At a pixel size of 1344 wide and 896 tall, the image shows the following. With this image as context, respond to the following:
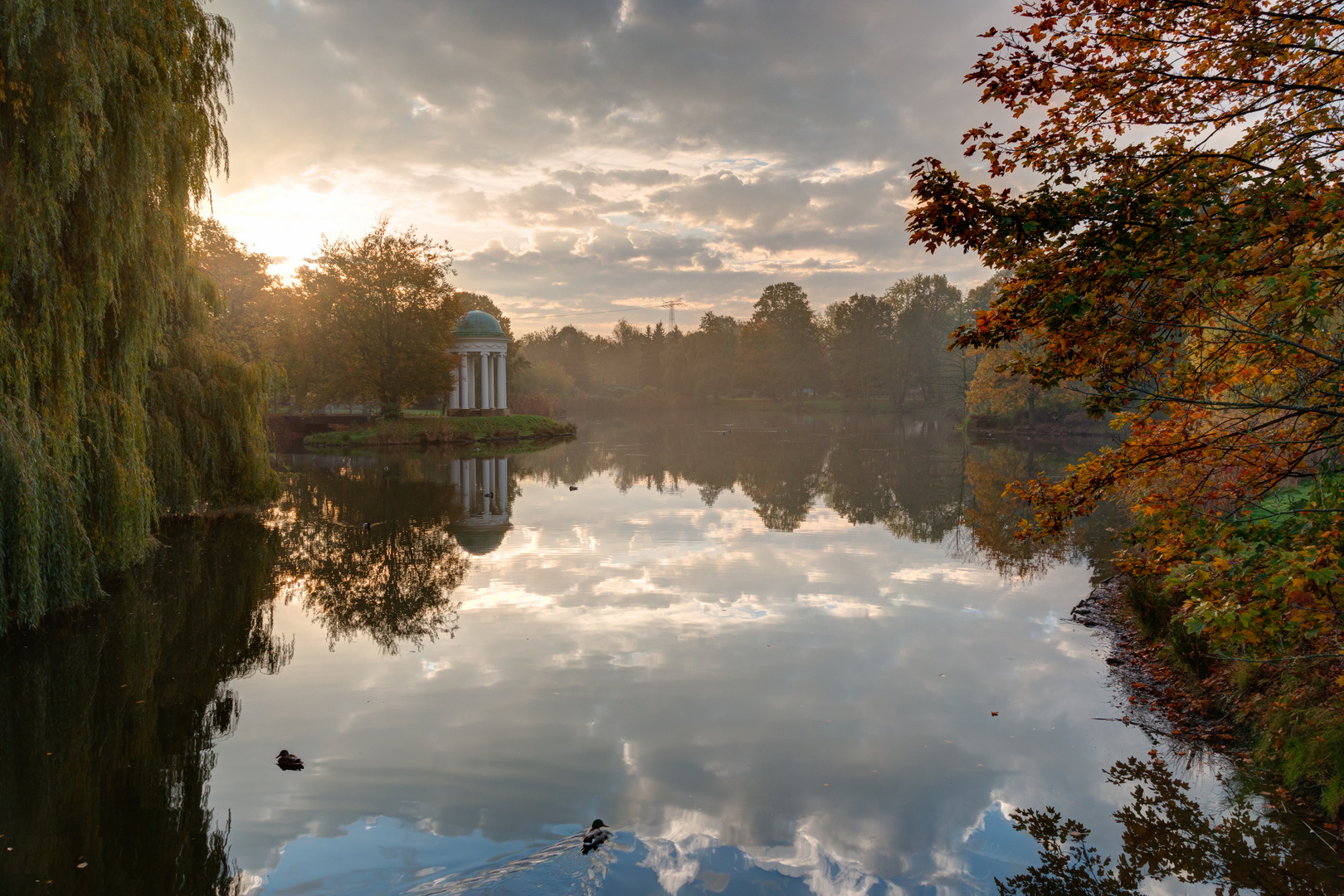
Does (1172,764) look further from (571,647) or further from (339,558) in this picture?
(339,558)

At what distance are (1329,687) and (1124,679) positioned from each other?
215 cm

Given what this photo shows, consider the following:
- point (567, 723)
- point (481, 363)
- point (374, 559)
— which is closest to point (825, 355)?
point (481, 363)

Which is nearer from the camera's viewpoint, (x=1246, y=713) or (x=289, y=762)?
(x=289, y=762)

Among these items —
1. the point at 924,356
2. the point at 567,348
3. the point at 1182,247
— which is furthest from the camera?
the point at 567,348

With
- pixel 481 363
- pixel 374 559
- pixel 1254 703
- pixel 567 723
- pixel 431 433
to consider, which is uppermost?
pixel 481 363

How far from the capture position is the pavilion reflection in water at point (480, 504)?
1530 centimetres

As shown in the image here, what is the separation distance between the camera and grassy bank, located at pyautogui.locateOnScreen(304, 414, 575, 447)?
40.1 meters

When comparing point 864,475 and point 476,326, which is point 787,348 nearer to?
point 476,326

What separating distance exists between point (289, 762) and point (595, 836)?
2.73m

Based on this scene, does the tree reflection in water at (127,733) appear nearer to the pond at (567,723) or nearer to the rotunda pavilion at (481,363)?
the pond at (567,723)

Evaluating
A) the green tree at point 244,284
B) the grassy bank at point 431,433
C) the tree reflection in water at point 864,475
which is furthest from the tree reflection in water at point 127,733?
the grassy bank at point 431,433

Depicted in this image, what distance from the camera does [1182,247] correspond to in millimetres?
4535

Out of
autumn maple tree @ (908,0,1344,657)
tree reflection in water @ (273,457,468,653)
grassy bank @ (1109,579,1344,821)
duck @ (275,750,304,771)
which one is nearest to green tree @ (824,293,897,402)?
tree reflection in water @ (273,457,468,653)

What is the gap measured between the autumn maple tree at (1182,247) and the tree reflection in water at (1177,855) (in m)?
1.33
